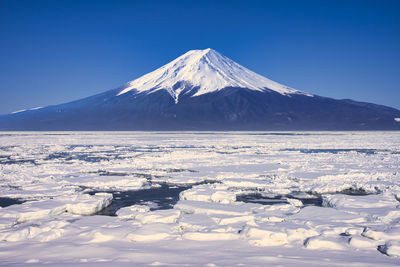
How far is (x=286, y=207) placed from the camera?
8375 millimetres

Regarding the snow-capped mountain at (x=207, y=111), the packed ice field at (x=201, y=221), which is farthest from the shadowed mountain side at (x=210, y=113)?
the packed ice field at (x=201, y=221)

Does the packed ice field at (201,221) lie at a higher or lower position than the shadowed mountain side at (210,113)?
lower

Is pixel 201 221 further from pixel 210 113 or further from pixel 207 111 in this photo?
pixel 207 111

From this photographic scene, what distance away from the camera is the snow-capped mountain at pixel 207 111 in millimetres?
151125

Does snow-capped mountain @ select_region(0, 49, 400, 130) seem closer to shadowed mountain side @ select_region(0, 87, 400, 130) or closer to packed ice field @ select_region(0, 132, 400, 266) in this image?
shadowed mountain side @ select_region(0, 87, 400, 130)

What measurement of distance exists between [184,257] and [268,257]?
128 cm

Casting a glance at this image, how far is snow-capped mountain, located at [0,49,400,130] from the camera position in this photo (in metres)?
151

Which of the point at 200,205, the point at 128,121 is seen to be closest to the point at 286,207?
the point at 200,205

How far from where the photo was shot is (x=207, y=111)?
170m

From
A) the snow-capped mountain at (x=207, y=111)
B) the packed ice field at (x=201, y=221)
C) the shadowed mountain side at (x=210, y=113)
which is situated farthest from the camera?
the snow-capped mountain at (x=207, y=111)

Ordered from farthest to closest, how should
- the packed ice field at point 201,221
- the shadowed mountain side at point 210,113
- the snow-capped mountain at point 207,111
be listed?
the snow-capped mountain at point 207,111 → the shadowed mountain side at point 210,113 → the packed ice field at point 201,221

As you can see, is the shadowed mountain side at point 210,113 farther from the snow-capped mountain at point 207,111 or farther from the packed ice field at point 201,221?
the packed ice field at point 201,221

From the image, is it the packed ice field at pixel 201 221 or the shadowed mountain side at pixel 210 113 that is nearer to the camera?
the packed ice field at pixel 201 221

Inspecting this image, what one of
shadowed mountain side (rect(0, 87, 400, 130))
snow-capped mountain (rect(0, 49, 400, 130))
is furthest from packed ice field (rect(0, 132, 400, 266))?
shadowed mountain side (rect(0, 87, 400, 130))
